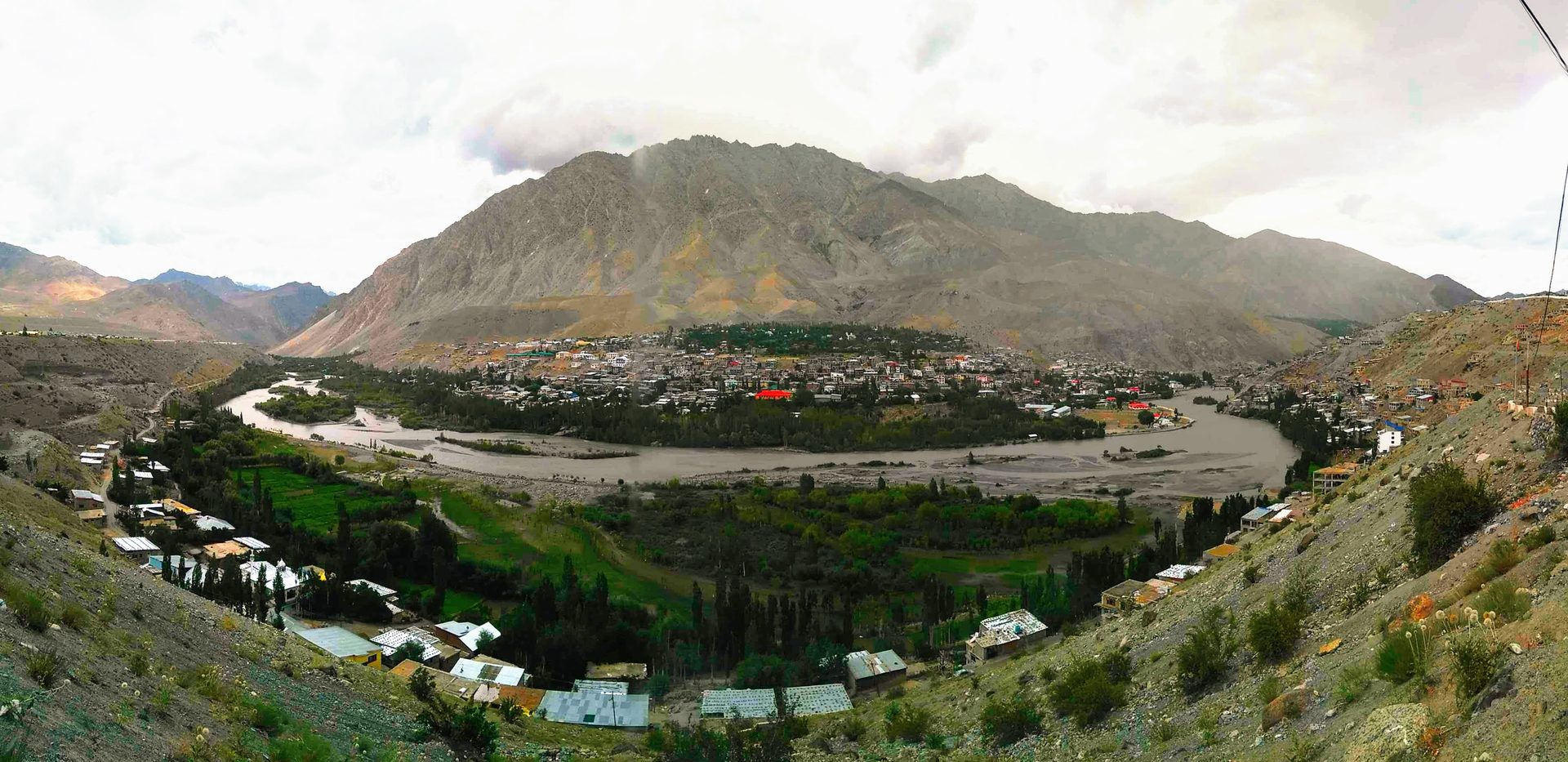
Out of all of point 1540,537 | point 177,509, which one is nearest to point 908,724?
point 1540,537

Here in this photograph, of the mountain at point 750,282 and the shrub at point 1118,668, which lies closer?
the shrub at point 1118,668

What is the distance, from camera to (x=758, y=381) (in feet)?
243

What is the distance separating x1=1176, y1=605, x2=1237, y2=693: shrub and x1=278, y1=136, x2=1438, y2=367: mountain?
107135 millimetres

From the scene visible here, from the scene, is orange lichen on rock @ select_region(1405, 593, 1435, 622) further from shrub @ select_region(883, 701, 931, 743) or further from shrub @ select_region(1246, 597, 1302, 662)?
shrub @ select_region(883, 701, 931, 743)

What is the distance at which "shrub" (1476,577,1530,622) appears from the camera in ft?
17.7

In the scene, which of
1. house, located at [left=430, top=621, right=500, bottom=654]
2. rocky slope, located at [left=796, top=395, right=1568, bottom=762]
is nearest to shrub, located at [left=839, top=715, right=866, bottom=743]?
rocky slope, located at [left=796, top=395, right=1568, bottom=762]

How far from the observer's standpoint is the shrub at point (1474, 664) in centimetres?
476

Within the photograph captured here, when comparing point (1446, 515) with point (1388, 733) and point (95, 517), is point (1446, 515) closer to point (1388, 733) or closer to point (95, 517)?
point (1388, 733)

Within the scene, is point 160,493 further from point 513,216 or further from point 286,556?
point 513,216

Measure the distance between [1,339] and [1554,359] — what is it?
80.8 metres

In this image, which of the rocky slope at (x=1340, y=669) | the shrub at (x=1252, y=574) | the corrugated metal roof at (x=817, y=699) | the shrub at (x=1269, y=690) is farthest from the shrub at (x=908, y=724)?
the shrub at (x=1252, y=574)

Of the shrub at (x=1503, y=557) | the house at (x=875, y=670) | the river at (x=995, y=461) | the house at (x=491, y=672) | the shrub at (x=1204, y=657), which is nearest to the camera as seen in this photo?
the shrub at (x=1503, y=557)

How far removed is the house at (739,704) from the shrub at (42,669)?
997 centimetres

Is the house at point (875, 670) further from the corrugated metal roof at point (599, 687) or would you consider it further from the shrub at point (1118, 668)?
the shrub at point (1118, 668)
